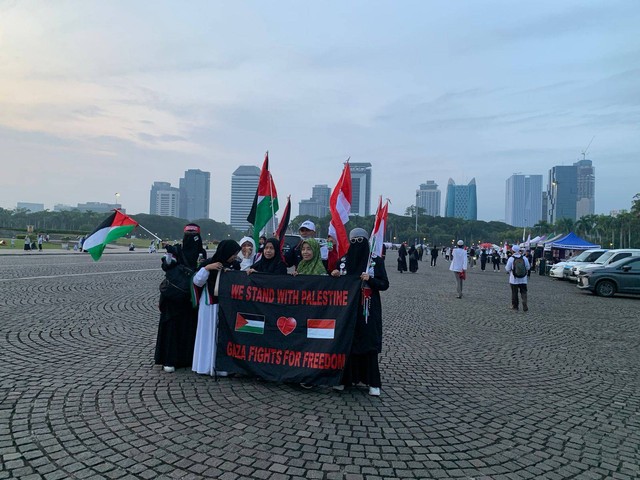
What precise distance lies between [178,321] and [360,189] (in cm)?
13981

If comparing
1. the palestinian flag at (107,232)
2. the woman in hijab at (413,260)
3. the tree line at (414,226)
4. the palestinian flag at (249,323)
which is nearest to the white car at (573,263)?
the woman in hijab at (413,260)

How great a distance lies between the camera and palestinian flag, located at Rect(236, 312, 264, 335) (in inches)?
211

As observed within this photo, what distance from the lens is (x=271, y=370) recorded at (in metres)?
5.20

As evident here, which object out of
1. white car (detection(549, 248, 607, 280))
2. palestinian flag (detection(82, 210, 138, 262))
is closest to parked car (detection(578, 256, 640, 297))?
white car (detection(549, 248, 607, 280))

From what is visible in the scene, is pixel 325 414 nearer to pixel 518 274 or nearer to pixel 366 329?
pixel 366 329

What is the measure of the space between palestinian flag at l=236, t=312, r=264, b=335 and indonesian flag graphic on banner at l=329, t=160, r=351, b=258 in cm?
128

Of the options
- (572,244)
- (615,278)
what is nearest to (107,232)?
(615,278)

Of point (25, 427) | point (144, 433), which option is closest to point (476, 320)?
point (144, 433)

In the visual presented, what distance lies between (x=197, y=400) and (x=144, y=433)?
84 centimetres

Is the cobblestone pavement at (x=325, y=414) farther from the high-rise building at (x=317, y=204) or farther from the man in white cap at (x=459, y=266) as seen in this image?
the high-rise building at (x=317, y=204)

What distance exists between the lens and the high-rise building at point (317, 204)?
570 feet

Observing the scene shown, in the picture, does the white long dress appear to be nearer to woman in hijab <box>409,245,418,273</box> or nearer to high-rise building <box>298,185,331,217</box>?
woman in hijab <box>409,245,418,273</box>

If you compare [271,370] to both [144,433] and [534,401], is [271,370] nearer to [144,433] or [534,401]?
[144,433]

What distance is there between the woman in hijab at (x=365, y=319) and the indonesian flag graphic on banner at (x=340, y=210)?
32cm
